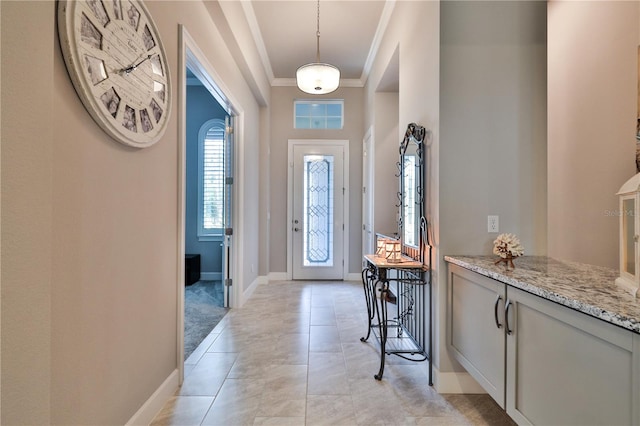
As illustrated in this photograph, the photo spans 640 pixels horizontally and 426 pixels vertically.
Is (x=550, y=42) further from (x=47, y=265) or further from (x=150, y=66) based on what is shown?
(x=47, y=265)

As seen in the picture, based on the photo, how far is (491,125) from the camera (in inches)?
80.8

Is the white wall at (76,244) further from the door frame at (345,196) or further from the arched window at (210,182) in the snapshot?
the arched window at (210,182)

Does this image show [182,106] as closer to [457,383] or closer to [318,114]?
[457,383]

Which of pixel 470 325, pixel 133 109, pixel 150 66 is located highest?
pixel 150 66

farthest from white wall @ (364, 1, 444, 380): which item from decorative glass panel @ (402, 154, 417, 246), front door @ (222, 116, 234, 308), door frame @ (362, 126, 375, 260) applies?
front door @ (222, 116, 234, 308)

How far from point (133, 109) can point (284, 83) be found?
4.11m

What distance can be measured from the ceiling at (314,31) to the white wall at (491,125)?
5.11 ft

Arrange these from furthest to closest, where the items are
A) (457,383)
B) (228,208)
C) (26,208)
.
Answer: (228,208), (457,383), (26,208)

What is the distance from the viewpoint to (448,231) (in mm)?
2053

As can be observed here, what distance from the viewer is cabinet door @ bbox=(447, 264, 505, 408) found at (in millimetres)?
1523

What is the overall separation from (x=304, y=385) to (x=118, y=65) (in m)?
2.15

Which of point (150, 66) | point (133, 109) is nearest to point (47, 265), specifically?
point (133, 109)

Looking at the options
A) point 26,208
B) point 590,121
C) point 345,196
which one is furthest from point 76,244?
point 345,196

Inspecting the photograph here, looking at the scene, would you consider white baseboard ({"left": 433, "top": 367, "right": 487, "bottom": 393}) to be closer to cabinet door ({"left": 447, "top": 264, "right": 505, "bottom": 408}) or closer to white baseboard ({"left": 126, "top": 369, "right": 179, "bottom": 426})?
cabinet door ({"left": 447, "top": 264, "right": 505, "bottom": 408})
